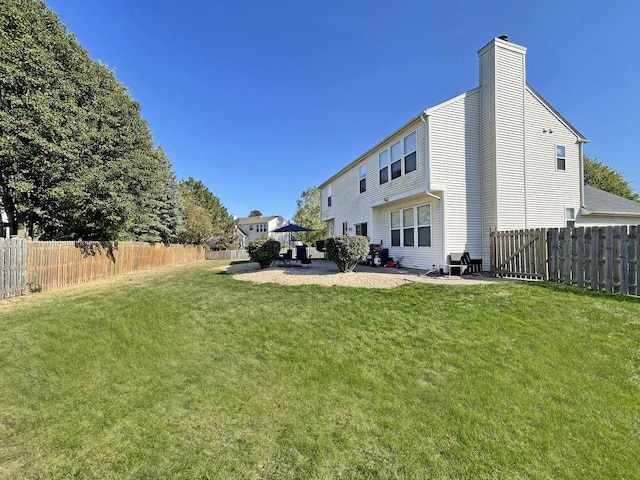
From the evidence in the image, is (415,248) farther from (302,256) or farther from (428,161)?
(302,256)

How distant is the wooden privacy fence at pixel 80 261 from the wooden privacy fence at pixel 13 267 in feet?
0.82

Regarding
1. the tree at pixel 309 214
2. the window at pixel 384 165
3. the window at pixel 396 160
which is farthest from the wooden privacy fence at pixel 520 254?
the tree at pixel 309 214

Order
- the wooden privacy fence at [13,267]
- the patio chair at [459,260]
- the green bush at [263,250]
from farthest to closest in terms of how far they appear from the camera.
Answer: the green bush at [263,250]
the patio chair at [459,260]
the wooden privacy fence at [13,267]

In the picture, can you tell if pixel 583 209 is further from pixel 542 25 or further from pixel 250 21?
pixel 250 21

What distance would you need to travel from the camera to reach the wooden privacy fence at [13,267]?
8484 mm

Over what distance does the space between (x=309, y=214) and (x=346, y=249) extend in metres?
31.0

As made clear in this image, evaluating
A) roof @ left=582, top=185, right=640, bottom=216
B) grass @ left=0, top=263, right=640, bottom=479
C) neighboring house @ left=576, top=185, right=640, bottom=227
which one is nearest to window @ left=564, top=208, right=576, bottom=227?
neighboring house @ left=576, top=185, right=640, bottom=227

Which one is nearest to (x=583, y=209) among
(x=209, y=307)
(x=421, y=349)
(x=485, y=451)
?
(x=421, y=349)

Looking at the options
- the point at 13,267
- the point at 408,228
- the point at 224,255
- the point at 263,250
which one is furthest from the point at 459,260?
the point at 224,255

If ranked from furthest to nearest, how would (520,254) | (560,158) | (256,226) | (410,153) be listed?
(256,226), (560,158), (410,153), (520,254)

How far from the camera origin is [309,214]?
40500 mm

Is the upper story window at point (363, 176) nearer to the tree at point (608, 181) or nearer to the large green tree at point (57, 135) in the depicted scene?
the large green tree at point (57, 135)

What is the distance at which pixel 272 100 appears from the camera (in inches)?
679

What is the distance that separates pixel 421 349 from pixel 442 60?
1497 centimetres
